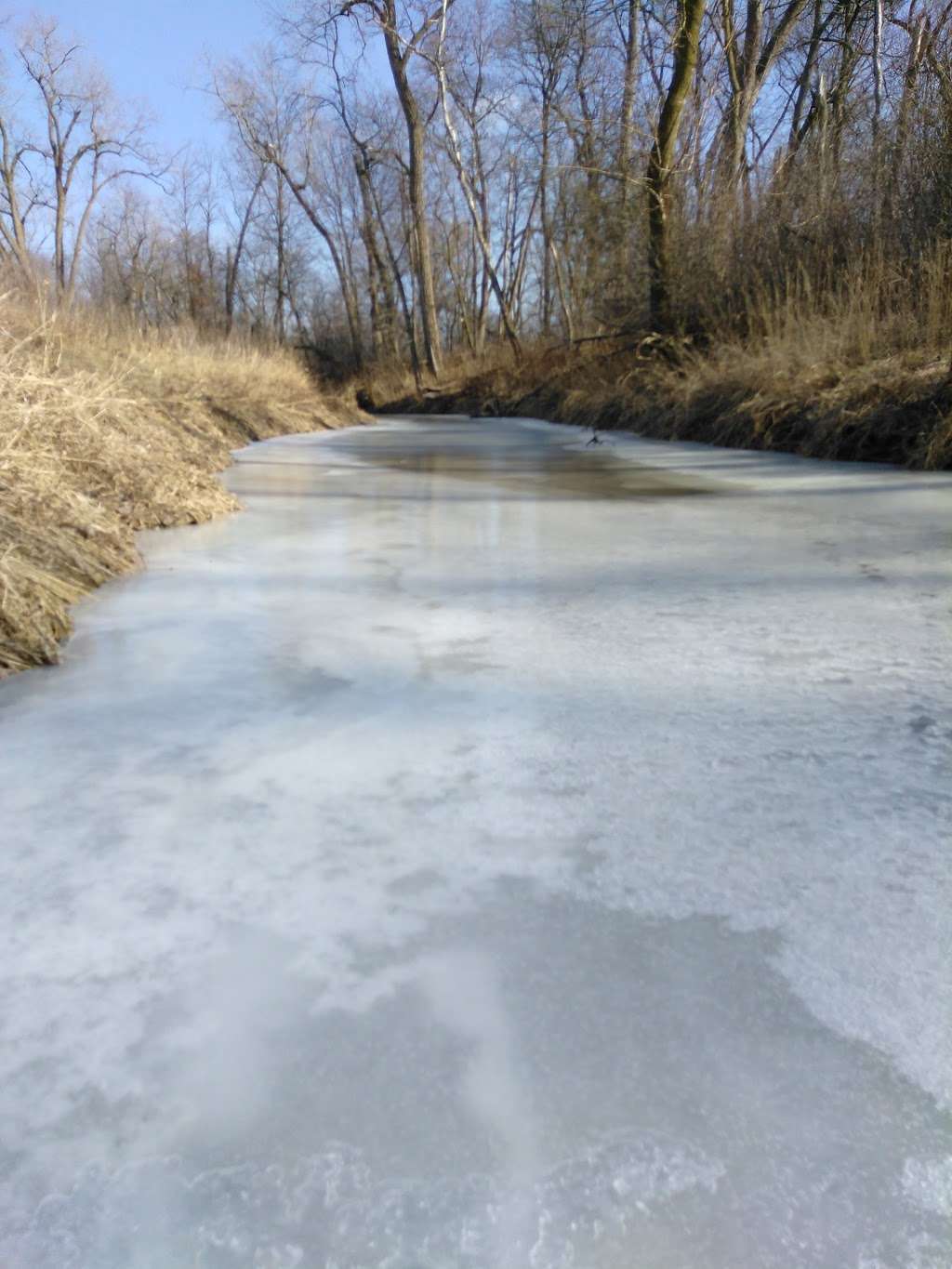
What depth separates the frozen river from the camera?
491 millimetres

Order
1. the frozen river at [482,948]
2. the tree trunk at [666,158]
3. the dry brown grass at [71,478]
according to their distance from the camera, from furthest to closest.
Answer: the tree trunk at [666,158]
the dry brown grass at [71,478]
the frozen river at [482,948]

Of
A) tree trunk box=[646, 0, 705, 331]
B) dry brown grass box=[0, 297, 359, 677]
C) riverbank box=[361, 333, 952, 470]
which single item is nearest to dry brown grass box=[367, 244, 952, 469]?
riverbank box=[361, 333, 952, 470]

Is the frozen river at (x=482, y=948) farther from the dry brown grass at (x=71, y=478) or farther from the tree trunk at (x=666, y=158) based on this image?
the tree trunk at (x=666, y=158)

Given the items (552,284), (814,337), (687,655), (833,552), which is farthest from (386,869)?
(552,284)

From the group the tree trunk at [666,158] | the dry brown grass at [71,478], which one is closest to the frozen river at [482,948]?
the dry brown grass at [71,478]

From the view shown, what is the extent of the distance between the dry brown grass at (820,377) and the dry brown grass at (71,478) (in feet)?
9.68

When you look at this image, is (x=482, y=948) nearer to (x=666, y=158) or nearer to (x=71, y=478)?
(x=71, y=478)

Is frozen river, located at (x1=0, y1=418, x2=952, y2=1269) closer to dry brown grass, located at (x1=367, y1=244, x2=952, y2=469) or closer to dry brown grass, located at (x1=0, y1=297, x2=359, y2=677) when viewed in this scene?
dry brown grass, located at (x1=0, y1=297, x2=359, y2=677)

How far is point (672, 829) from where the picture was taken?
2.90 ft

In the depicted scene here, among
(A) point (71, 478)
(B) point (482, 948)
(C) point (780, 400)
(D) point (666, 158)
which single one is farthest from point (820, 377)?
(B) point (482, 948)

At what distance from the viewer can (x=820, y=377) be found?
4945 millimetres

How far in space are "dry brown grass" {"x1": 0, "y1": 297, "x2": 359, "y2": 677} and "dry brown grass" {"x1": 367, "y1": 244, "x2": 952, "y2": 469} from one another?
2949mm

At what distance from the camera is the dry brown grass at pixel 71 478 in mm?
1584

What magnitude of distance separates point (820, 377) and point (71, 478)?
3.92 m
